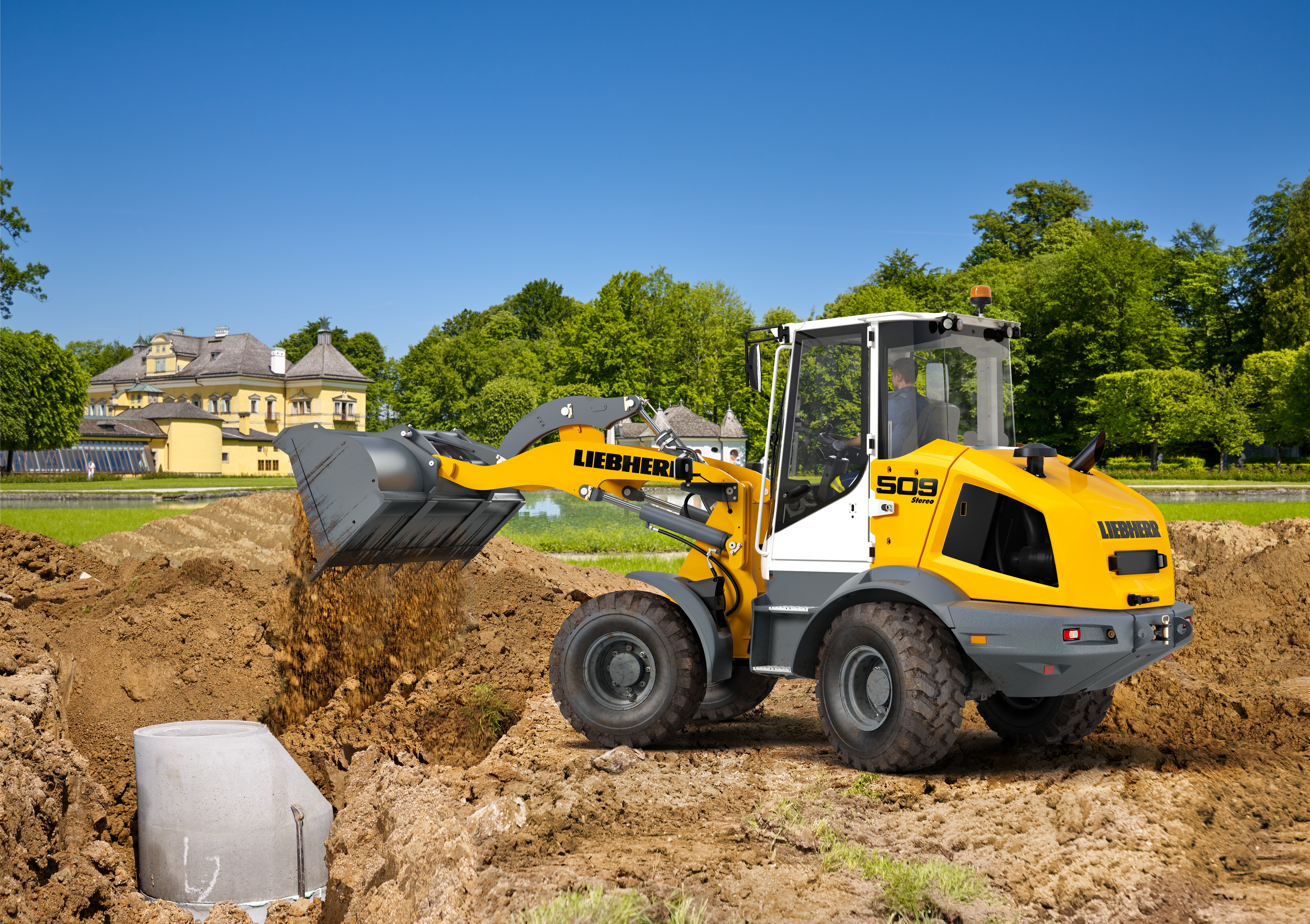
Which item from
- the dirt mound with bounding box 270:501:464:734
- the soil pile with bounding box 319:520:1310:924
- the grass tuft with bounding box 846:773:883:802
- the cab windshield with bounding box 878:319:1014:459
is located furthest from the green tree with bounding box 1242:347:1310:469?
the grass tuft with bounding box 846:773:883:802

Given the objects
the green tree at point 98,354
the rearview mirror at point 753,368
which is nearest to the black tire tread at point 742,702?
the rearview mirror at point 753,368

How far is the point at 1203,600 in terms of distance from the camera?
42.0ft

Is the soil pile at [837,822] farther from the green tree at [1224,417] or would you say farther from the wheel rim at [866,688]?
the green tree at [1224,417]

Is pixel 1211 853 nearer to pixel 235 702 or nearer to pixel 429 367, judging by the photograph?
pixel 235 702

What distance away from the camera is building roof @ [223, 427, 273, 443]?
76.4m

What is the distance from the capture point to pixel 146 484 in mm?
50094

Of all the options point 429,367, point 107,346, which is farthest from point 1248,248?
point 107,346

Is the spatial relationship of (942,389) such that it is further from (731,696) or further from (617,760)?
(617,760)

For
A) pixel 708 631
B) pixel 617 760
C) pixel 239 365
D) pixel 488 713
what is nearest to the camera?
pixel 617 760

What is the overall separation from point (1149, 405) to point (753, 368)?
46648 mm

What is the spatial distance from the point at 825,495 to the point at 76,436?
225 ft

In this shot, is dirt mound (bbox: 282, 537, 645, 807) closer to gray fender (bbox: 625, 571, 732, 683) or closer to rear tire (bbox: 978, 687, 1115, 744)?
gray fender (bbox: 625, 571, 732, 683)

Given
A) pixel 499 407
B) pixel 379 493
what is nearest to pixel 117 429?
pixel 499 407

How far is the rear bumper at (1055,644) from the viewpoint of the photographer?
5867 millimetres
